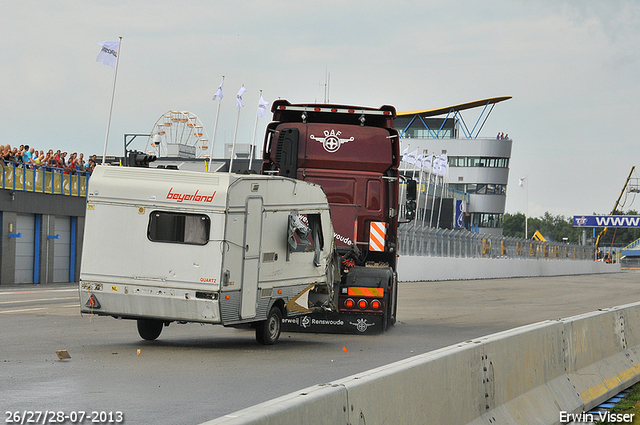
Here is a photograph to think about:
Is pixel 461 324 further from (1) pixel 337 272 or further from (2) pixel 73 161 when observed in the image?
(2) pixel 73 161

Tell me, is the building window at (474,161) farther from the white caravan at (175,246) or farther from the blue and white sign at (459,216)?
the white caravan at (175,246)

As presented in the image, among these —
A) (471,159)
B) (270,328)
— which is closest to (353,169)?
(270,328)

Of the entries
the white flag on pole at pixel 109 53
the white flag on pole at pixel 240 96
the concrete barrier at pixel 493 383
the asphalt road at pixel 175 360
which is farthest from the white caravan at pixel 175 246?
the white flag on pole at pixel 240 96

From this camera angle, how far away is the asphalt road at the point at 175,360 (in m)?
8.52

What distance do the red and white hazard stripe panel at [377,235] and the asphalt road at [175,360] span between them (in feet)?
5.51

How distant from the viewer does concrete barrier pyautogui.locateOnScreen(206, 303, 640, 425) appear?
189 inches

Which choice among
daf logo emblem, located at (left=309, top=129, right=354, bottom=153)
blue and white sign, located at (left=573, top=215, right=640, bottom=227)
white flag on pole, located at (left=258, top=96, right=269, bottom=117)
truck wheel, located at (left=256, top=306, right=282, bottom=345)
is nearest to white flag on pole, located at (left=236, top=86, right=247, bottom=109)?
white flag on pole, located at (left=258, top=96, right=269, bottom=117)

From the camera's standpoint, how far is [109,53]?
125 feet

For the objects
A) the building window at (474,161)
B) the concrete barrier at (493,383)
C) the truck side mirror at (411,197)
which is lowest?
the concrete barrier at (493,383)

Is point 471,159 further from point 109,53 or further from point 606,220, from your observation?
point 109,53

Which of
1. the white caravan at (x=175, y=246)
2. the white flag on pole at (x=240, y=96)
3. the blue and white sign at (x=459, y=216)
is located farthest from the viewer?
the blue and white sign at (x=459, y=216)

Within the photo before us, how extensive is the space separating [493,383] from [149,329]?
8307 mm

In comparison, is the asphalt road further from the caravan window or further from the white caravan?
the caravan window

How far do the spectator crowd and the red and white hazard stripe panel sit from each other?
25.3 metres
